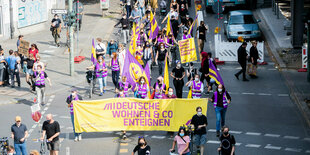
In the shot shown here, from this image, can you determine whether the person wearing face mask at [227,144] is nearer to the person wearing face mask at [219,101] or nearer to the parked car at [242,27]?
the person wearing face mask at [219,101]

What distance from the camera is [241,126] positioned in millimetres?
21500

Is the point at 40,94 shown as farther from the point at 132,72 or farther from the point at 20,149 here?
the point at 20,149

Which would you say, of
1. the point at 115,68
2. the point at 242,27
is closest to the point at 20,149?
the point at 115,68

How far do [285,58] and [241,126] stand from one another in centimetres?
1201

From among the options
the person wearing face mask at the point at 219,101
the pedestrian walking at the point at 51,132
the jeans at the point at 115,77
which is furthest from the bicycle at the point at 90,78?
the pedestrian walking at the point at 51,132

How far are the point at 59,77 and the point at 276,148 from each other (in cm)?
1349

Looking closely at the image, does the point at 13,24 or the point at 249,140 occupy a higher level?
the point at 13,24

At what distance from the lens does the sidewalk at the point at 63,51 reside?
1075 inches

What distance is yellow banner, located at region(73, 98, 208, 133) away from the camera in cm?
2003

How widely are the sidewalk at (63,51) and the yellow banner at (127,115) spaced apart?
6508 mm

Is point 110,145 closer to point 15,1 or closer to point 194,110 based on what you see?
point 194,110

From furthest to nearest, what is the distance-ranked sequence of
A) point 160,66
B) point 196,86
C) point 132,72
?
point 160,66
point 132,72
point 196,86

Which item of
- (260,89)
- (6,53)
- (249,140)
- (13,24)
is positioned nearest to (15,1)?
(13,24)

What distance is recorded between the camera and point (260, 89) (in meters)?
26.8
